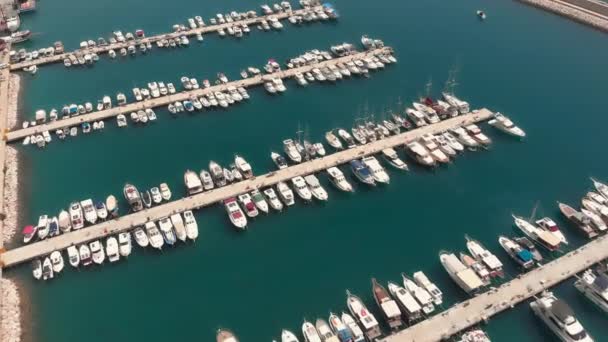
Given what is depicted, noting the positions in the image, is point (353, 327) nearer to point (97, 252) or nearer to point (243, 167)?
point (243, 167)

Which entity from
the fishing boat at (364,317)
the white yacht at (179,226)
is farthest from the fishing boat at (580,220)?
the white yacht at (179,226)

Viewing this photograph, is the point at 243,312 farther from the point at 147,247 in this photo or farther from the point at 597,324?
the point at 597,324

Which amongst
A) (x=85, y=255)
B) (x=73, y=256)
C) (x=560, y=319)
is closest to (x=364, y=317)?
(x=560, y=319)

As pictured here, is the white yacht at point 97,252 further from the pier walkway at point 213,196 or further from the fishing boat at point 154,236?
the fishing boat at point 154,236

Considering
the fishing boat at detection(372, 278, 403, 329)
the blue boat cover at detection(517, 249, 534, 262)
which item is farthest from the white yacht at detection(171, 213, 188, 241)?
the blue boat cover at detection(517, 249, 534, 262)

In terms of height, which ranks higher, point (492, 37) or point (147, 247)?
point (492, 37)

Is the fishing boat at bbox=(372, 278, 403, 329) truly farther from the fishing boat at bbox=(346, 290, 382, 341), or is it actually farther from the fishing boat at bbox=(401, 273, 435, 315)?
the fishing boat at bbox=(401, 273, 435, 315)

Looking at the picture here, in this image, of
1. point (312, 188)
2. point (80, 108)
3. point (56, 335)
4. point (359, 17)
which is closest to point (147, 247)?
point (56, 335)
